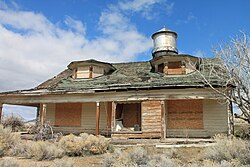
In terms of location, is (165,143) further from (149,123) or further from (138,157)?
(138,157)

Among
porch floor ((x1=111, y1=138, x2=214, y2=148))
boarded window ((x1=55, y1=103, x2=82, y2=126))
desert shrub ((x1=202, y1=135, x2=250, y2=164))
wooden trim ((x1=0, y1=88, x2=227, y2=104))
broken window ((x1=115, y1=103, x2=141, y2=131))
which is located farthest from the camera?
boarded window ((x1=55, y1=103, x2=82, y2=126))

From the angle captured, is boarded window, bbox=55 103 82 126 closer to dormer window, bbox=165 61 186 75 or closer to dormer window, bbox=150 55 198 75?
dormer window, bbox=150 55 198 75

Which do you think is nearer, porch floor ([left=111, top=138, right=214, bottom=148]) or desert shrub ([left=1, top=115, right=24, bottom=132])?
porch floor ([left=111, top=138, right=214, bottom=148])

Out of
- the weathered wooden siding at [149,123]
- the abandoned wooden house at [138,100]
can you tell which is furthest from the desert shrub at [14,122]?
the weathered wooden siding at [149,123]

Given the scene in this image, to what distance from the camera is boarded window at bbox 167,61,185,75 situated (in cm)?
1695

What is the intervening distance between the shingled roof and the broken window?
5.94ft

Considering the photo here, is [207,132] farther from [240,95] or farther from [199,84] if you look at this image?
[240,95]

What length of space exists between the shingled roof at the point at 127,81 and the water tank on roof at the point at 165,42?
63.7 inches

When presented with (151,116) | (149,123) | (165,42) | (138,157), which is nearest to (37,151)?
(138,157)

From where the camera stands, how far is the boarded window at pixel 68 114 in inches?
722

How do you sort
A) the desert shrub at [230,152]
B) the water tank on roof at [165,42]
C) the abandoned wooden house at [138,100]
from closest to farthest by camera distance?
the desert shrub at [230,152], the abandoned wooden house at [138,100], the water tank on roof at [165,42]

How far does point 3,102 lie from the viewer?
17500mm

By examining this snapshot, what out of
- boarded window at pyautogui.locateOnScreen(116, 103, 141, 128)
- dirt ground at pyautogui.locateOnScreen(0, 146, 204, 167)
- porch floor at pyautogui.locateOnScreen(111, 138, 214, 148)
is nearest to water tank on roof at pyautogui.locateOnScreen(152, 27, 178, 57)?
boarded window at pyautogui.locateOnScreen(116, 103, 141, 128)

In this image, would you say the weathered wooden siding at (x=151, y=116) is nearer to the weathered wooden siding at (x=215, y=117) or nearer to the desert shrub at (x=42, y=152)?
the weathered wooden siding at (x=215, y=117)
